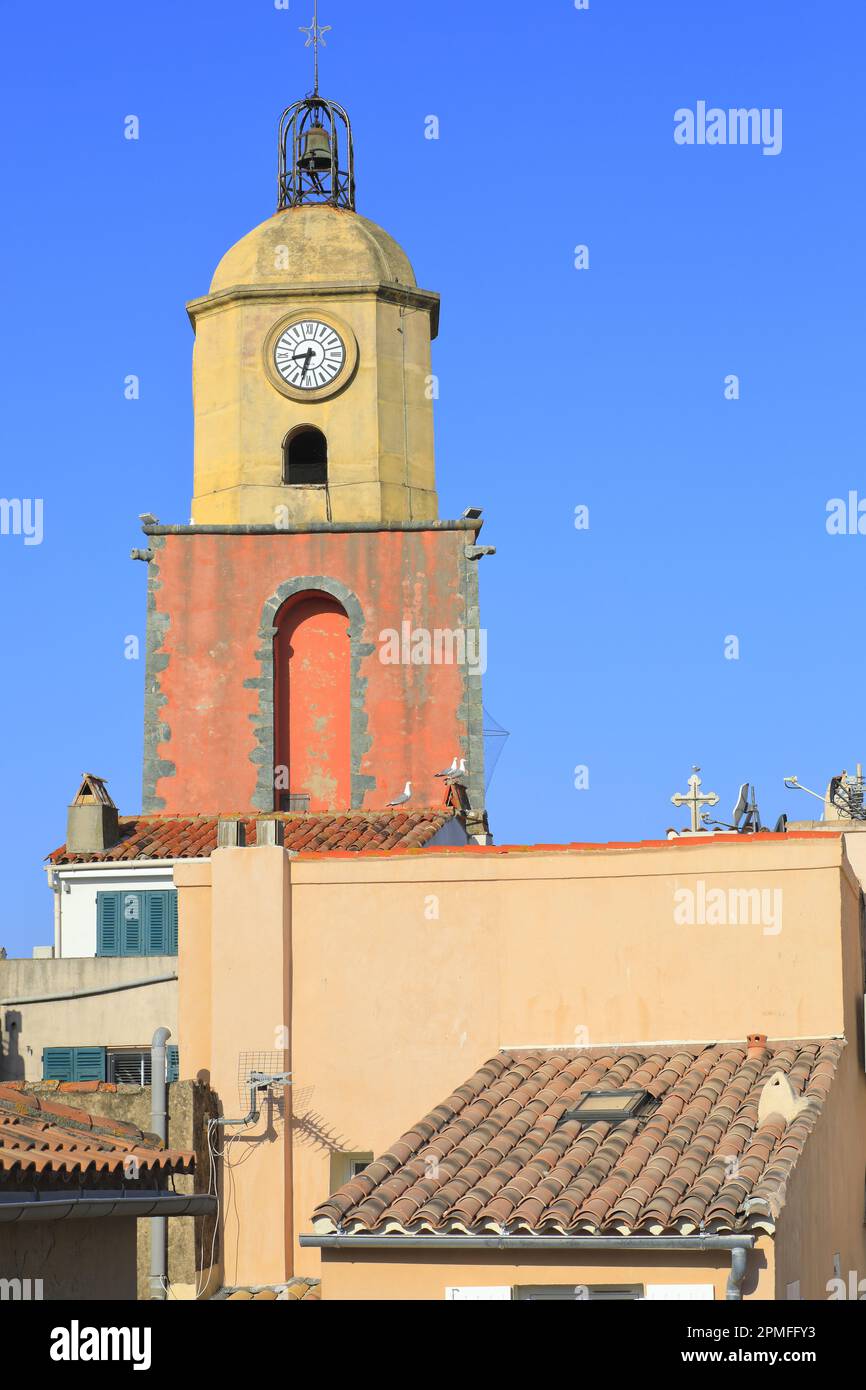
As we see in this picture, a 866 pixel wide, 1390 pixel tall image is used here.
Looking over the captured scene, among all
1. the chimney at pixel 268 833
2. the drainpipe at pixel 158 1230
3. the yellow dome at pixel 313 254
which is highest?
the yellow dome at pixel 313 254

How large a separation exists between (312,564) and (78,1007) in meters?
10.9

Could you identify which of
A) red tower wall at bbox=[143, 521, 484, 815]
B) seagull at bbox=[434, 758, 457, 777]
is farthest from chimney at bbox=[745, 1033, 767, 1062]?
red tower wall at bbox=[143, 521, 484, 815]

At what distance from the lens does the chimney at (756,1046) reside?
22.1 metres

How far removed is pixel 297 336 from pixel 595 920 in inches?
766

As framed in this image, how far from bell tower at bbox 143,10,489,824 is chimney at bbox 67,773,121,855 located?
7.62 ft

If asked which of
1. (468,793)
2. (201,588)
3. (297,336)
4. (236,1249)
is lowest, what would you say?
(236,1249)

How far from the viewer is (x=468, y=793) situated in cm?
3719

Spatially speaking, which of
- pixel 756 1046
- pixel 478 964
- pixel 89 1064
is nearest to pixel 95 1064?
pixel 89 1064

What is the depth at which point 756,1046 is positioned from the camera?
73.3 feet

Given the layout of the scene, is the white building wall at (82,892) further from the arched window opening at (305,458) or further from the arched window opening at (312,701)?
the arched window opening at (305,458)

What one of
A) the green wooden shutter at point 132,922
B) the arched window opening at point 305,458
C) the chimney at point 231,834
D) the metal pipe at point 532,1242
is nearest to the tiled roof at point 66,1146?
the metal pipe at point 532,1242

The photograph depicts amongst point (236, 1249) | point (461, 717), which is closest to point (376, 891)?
point (236, 1249)

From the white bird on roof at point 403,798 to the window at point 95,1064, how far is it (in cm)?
787
